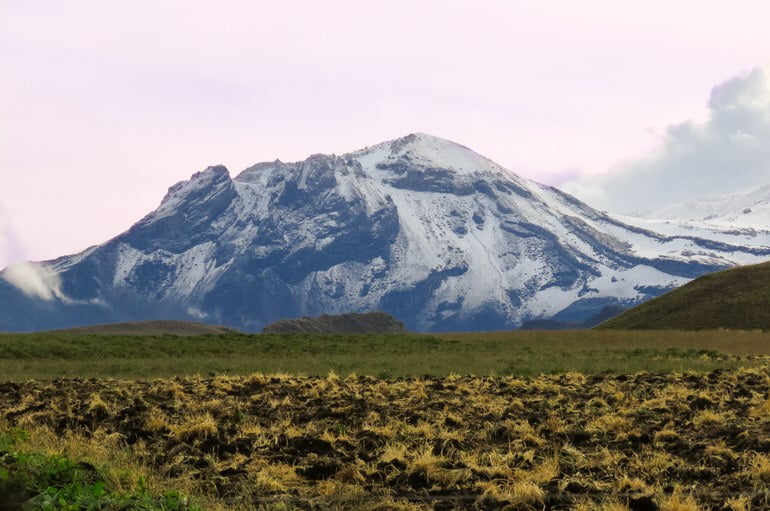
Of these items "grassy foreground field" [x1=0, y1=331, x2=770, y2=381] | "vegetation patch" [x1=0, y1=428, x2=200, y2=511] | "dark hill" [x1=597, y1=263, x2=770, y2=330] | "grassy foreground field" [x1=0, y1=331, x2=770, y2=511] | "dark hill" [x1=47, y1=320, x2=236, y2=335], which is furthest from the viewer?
"dark hill" [x1=47, y1=320, x2=236, y2=335]

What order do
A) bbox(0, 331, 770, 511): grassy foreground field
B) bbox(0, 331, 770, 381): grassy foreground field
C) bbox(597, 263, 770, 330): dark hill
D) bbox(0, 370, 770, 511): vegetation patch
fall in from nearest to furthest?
bbox(0, 331, 770, 511): grassy foreground field
bbox(0, 370, 770, 511): vegetation patch
bbox(0, 331, 770, 381): grassy foreground field
bbox(597, 263, 770, 330): dark hill

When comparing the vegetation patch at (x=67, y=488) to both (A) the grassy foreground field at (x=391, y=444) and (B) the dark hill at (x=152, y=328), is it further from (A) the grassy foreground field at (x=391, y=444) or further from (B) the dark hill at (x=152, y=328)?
(B) the dark hill at (x=152, y=328)

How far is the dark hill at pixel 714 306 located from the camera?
317 ft

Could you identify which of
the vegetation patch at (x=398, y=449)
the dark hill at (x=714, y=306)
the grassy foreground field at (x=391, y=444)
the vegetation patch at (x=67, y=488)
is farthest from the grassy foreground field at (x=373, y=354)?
the vegetation patch at (x=67, y=488)

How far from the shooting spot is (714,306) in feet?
337

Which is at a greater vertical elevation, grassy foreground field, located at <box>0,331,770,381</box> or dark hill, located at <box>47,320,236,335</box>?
dark hill, located at <box>47,320,236,335</box>

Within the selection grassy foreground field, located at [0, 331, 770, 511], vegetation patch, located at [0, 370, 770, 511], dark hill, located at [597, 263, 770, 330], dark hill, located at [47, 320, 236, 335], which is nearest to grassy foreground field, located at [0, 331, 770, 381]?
grassy foreground field, located at [0, 331, 770, 511]

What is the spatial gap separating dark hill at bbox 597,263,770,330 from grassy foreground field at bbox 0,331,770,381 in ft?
59.4

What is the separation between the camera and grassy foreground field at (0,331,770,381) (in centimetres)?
A: 4459

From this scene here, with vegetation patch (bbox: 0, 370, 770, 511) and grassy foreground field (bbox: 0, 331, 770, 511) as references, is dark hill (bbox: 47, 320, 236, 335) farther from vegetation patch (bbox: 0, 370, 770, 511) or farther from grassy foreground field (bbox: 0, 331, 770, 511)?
vegetation patch (bbox: 0, 370, 770, 511)

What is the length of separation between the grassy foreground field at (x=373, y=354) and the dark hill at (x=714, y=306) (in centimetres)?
1811

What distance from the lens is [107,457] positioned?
56.2 feet

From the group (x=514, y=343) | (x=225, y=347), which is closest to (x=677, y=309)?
(x=514, y=343)

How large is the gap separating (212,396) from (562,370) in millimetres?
19739
